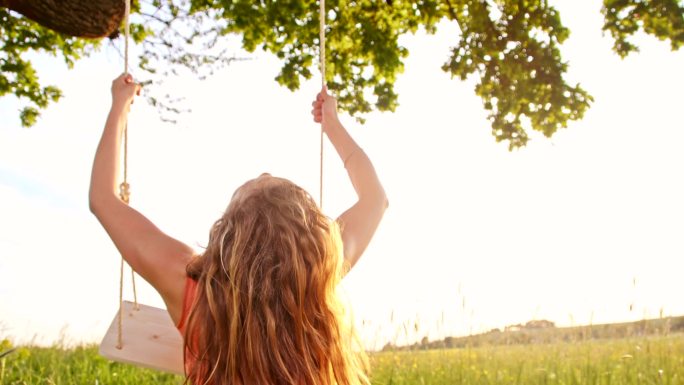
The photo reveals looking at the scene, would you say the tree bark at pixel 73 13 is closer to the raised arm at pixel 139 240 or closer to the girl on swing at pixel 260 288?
the raised arm at pixel 139 240

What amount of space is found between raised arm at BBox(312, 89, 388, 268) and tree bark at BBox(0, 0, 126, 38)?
3291 mm

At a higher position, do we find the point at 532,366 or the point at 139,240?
the point at 139,240

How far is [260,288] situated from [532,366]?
319cm

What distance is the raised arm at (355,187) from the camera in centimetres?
234

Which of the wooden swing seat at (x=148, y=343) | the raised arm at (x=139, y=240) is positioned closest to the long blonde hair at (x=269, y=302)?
the raised arm at (x=139, y=240)

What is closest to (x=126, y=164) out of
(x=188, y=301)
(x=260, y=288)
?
(x=188, y=301)

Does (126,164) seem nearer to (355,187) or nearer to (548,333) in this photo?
(355,187)

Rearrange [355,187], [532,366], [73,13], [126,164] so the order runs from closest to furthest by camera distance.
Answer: [355,187] → [126,164] → [532,366] → [73,13]

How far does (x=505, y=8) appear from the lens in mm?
6496

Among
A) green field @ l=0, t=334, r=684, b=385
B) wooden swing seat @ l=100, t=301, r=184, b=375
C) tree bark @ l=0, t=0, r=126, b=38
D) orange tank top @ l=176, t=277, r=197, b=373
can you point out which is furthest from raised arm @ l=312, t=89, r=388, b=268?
tree bark @ l=0, t=0, r=126, b=38

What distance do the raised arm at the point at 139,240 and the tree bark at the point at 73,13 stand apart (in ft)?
11.6

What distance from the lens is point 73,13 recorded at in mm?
5512

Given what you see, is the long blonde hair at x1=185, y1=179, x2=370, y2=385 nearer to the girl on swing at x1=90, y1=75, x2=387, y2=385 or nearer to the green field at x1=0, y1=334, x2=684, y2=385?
the girl on swing at x1=90, y1=75, x2=387, y2=385

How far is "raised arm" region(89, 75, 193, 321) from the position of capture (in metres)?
2.11
